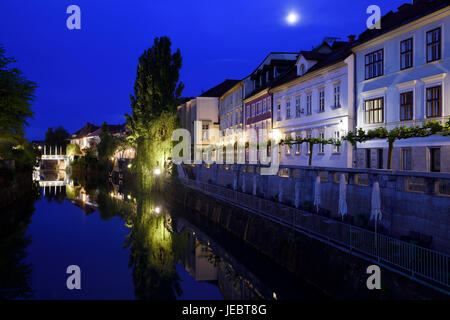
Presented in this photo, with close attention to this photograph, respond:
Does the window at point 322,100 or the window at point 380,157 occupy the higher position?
the window at point 322,100

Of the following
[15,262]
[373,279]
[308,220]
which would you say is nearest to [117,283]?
[15,262]

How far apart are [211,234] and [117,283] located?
28.7 feet

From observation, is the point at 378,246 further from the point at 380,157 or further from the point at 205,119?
the point at 205,119

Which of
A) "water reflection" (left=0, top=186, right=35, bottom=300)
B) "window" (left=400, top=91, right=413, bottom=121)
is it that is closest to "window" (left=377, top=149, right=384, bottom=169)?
"window" (left=400, top=91, right=413, bottom=121)

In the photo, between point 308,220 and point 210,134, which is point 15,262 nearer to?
point 308,220

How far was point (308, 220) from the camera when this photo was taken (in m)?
13.9

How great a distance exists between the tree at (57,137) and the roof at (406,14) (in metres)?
114

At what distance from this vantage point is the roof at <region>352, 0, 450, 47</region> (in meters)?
20.0

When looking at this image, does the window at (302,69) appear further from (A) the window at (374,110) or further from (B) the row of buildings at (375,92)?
(A) the window at (374,110)

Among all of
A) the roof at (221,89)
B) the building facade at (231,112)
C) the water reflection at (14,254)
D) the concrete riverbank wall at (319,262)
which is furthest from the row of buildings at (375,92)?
the water reflection at (14,254)

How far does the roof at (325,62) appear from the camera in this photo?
27.2 m

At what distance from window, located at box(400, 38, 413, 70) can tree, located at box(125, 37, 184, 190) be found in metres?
25.1

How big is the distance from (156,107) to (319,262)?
33580 mm
